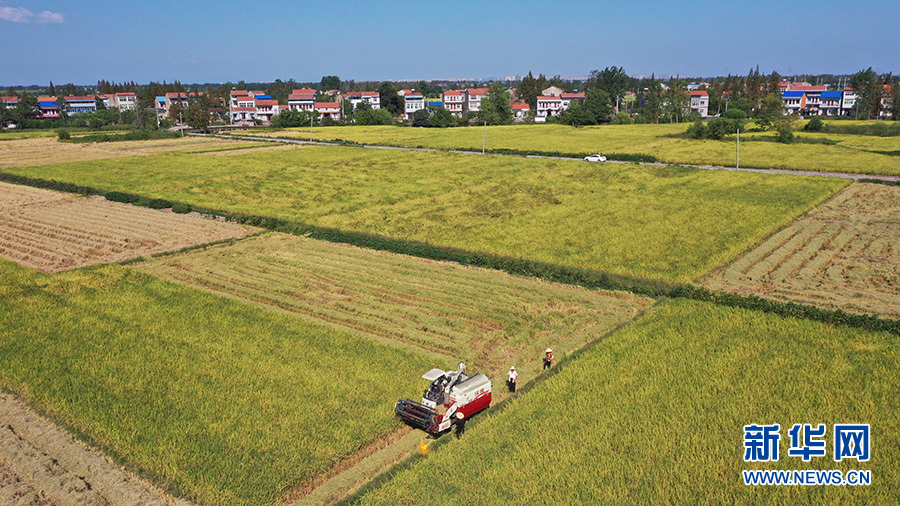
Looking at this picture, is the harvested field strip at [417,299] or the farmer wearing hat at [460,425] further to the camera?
A: the harvested field strip at [417,299]

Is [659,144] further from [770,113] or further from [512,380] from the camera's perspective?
[512,380]

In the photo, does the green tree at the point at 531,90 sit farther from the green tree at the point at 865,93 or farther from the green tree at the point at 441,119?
the green tree at the point at 865,93

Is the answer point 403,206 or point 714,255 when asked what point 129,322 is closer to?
point 403,206

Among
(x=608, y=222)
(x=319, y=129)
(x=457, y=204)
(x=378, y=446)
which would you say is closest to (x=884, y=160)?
(x=608, y=222)

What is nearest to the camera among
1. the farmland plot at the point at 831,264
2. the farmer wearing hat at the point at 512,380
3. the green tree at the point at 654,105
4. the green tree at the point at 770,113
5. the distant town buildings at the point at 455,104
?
the farmer wearing hat at the point at 512,380

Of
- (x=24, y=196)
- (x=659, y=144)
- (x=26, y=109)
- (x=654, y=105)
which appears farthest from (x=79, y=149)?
(x=654, y=105)

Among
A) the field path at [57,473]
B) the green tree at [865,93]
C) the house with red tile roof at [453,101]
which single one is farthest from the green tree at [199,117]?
the green tree at [865,93]

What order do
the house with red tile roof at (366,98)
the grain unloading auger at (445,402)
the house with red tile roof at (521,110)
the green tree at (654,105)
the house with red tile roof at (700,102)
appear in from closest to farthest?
1. the grain unloading auger at (445,402)
2. the green tree at (654,105)
3. the house with red tile roof at (700,102)
4. the house with red tile roof at (521,110)
5. the house with red tile roof at (366,98)

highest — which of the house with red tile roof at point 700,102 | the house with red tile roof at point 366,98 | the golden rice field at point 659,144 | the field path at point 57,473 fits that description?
the house with red tile roof at point 366,98
